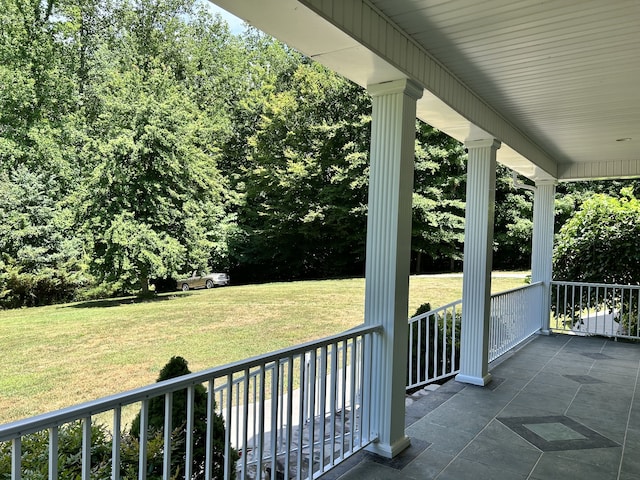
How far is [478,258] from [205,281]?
14.0 metres

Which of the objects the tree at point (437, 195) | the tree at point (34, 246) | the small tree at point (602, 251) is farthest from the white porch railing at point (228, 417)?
the tree at point (437, 195)

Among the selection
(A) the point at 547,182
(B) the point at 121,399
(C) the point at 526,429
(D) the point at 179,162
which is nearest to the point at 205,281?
(D) the point at 179,162

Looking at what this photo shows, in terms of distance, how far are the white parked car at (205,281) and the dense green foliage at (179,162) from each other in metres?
0.62

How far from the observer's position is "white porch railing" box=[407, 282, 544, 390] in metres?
4.60

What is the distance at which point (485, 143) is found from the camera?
13.7 ft

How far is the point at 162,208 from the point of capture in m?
12.4

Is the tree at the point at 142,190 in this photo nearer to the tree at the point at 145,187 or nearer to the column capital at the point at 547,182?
the tree at the point at 145,187

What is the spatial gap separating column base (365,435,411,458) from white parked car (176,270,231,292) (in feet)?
45.1

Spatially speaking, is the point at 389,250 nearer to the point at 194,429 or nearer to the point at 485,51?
the point at 485,51

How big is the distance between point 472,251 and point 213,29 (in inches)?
774

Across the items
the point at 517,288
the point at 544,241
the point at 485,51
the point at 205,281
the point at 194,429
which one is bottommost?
the point at 205,281

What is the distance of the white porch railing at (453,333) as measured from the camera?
15.1 feet

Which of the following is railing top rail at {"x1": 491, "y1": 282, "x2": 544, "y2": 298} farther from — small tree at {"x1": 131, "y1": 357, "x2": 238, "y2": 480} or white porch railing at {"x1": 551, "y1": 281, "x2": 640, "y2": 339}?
small tree at {"x1": 131, "y1": 357, "x2": 238, "y2": 480}

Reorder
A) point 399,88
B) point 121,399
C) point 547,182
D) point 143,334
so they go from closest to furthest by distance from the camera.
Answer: point 121,399, point 399,88, point 547,182, point 143,334
